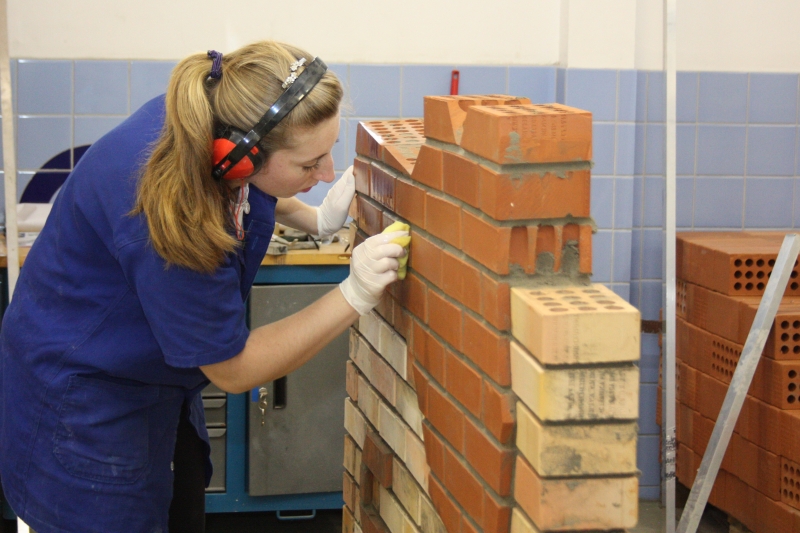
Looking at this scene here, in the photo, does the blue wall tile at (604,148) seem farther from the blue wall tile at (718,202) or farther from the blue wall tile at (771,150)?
the blue wall tile at (771,150)

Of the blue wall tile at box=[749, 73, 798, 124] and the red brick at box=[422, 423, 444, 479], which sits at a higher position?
the blue wall tile at box=[749, 73, 798, 124]

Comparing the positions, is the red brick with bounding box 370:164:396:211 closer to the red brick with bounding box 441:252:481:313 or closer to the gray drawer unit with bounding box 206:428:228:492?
the red brick with bounding box 441:252:481:313

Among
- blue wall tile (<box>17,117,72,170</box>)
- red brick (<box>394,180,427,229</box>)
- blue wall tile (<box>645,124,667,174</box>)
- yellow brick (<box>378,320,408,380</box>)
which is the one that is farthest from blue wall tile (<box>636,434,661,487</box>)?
blue wall tile (<box>17,117,72,170</box>)

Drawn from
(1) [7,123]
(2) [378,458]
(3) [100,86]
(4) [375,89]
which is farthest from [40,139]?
(2) [378,458]

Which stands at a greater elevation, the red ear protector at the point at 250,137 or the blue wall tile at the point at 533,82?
the blue wall tile at the point at 533,82

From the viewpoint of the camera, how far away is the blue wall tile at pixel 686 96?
291cm

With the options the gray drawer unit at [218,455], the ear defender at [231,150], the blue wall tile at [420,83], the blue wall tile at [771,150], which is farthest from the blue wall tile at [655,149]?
the ear defender at [231,150]

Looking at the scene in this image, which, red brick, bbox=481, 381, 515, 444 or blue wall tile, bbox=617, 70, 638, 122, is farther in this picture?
blue wall tile, bbox=617, 70, 638, 122

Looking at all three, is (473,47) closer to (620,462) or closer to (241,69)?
(241,69)

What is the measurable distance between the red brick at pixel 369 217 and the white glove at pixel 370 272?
27 centimetres

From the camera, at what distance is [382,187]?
1.73 m

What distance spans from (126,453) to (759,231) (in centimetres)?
226

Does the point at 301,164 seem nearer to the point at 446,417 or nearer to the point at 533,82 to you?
the point at 446,417

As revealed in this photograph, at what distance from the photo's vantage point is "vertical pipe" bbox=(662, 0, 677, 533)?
2461 millimetres
